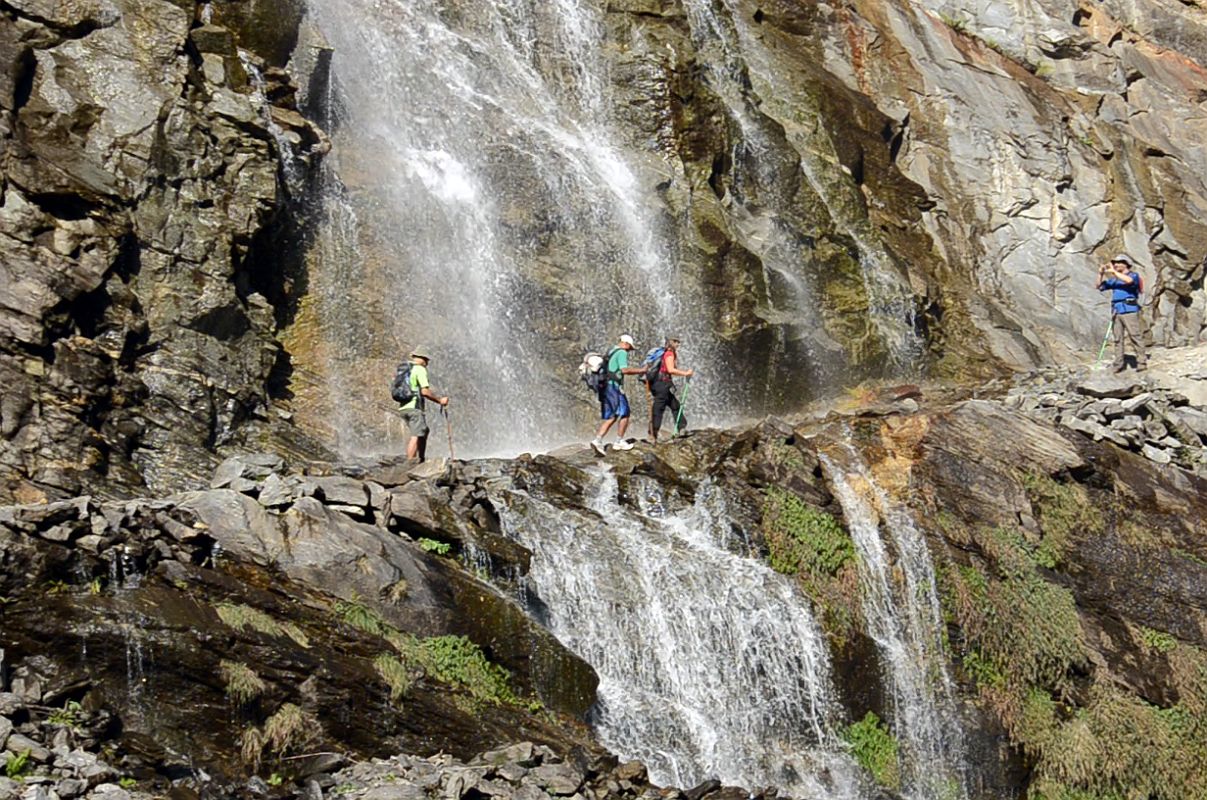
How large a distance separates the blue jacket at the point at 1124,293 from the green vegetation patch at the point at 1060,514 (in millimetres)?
5886

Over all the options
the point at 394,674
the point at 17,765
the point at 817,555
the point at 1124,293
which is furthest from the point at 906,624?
the point at 17,765

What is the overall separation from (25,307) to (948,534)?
42.0 ft

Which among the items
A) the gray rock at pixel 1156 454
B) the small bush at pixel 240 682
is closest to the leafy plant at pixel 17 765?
the small bush at pixel 240 682

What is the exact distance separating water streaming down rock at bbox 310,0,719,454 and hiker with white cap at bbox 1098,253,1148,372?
756 centimetres

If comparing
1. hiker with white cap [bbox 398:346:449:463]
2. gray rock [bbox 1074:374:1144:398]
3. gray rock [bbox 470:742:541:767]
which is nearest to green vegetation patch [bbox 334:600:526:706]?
gray rock [bbox 470:742:541:767]

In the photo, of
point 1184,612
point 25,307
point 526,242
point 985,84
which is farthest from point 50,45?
point 985,84

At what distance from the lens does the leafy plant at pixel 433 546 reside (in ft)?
57.3

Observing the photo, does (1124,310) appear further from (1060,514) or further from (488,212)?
(488,212)

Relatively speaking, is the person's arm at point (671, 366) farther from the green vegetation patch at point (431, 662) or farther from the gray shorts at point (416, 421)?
the green vegetation patch at point (431, 662)

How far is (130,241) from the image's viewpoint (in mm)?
21672

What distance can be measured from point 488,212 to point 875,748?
1285 cm

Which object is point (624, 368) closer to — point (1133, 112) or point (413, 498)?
point (413, 498)

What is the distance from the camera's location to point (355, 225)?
26.4m

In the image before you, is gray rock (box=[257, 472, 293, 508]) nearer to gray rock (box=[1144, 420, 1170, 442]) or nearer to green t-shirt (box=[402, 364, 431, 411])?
green t-shirt (box=[402, 364, 431, 411])
